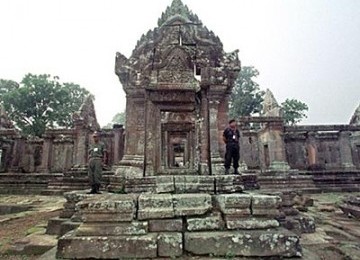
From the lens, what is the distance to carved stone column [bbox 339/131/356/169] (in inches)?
625

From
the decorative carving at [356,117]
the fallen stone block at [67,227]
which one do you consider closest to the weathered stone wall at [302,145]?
the decorative carving at [356,117]

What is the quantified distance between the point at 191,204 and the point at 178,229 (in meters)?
0.44

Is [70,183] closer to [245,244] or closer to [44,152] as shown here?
[44,152]

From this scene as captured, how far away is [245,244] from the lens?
3.62 metres

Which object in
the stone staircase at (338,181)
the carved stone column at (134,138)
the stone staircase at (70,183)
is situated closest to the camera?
the carved stone column at (134,138)

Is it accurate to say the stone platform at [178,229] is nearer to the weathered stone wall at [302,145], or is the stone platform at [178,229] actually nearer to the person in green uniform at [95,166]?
the person in green uniform at [95,166]

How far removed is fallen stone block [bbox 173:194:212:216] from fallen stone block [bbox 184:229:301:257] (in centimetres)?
43

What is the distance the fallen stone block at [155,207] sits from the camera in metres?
4.00

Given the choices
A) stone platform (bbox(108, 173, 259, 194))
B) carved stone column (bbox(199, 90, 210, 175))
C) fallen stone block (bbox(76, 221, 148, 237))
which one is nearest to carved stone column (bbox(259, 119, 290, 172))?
carved stone column (bbox(199, 90, 210, 175))

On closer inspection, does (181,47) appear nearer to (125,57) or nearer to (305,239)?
(125,57)

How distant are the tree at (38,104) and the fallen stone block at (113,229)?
25.3 meters

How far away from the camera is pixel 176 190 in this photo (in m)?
4.84

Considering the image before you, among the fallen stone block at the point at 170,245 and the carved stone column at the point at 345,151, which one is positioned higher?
the carved stone column at the point at 345,151

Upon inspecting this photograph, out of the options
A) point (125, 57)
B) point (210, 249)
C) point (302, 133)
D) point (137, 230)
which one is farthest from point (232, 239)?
point (302, 133)
